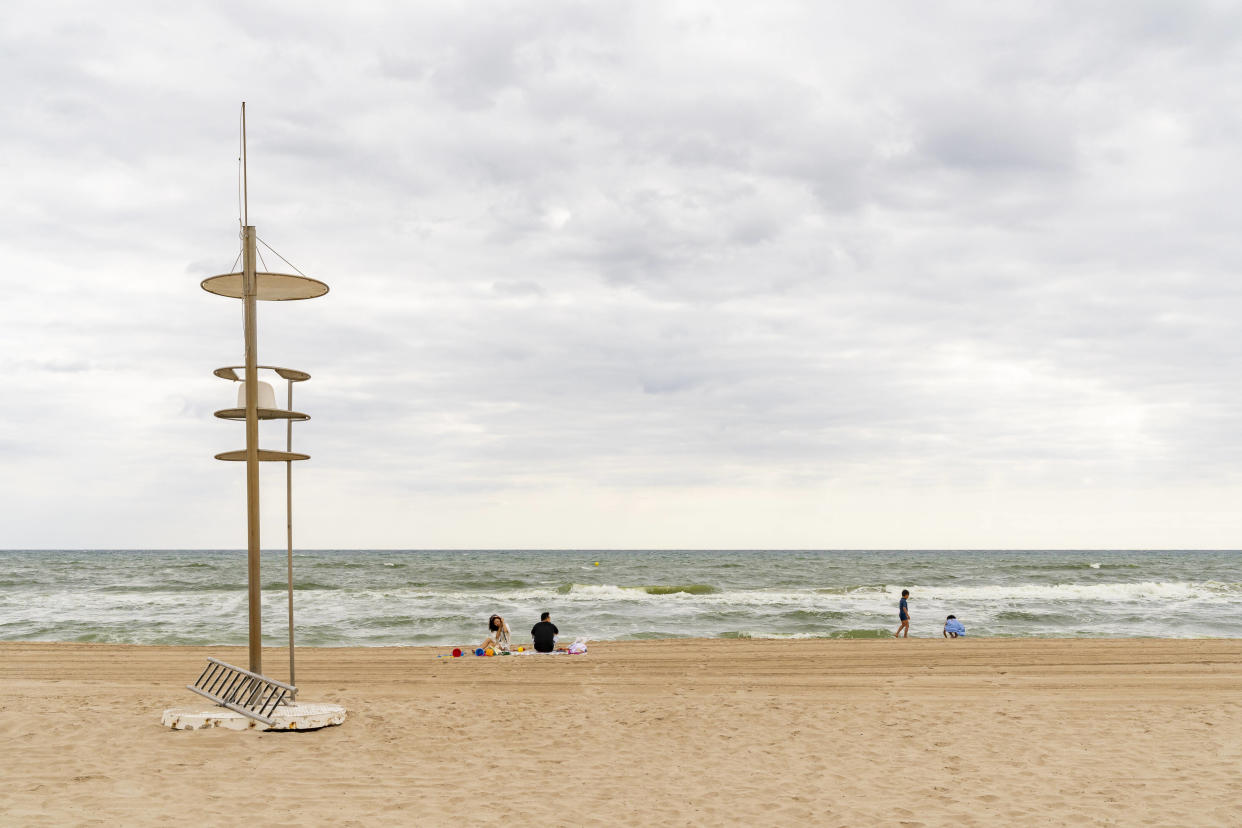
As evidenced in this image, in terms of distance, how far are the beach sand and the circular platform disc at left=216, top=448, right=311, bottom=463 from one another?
294 cm

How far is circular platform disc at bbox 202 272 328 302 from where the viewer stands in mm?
9844

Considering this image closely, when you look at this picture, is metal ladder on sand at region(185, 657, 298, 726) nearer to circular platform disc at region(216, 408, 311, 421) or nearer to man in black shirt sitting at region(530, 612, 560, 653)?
circular platform disc at region(216, 408, 311, 421)

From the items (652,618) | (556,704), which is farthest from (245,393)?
(652,618)

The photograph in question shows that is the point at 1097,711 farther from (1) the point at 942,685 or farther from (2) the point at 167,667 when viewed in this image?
(2) the point at 167,667

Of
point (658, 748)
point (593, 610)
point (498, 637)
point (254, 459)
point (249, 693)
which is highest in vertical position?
point (254, 459)

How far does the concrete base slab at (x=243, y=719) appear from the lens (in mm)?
9680

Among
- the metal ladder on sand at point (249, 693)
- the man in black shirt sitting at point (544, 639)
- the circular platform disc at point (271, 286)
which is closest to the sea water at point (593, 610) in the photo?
the man in black shirt sitting at point (544, 639)

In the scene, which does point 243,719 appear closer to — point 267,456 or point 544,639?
point 267,456

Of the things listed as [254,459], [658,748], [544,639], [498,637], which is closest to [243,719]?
[254,459]

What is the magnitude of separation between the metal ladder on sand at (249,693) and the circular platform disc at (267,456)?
2220 millimetres

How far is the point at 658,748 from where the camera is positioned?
9.74 metres

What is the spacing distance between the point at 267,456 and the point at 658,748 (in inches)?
210

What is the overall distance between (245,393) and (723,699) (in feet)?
24.8

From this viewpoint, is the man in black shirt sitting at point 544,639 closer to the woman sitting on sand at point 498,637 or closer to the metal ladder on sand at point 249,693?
the woman sitting on sand at point 498,637
